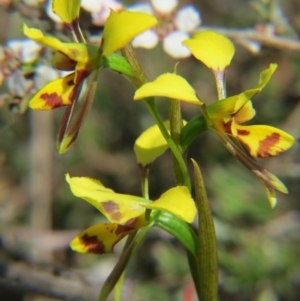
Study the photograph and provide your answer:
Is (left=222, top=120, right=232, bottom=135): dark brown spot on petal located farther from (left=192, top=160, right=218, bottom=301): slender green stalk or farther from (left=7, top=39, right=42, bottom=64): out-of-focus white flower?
(left=7, top=39, right=42, bottom=64): out-of-focus white flower

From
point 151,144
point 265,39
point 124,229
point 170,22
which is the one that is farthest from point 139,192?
point 124,229

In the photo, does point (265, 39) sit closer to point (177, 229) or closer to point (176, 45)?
point (176, 45)

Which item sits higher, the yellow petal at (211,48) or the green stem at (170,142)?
the yellow petal at (211,48)

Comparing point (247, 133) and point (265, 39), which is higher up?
point (247, 133)

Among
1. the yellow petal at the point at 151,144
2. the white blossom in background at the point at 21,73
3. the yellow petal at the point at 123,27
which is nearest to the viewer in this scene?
the yellow petal at the point at 123,27

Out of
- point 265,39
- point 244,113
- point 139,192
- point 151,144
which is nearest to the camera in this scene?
point 244,113

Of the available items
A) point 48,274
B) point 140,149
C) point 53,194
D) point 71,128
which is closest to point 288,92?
point 53,194

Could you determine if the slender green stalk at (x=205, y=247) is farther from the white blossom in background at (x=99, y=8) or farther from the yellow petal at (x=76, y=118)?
the white blossom in background at (x=99, y=8)

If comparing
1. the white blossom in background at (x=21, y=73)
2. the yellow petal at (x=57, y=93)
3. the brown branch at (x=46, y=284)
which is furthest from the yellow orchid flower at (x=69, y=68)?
the brown branch at (x=46, y=284)
